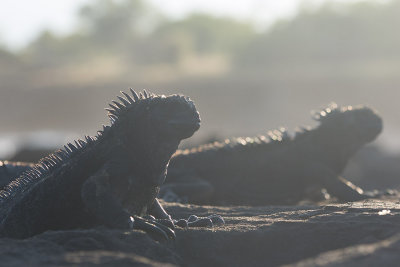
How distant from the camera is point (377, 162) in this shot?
760 inches

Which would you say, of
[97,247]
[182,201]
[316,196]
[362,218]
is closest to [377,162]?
[316,196]

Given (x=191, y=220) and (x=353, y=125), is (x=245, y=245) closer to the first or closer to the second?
(x=191, y=220)

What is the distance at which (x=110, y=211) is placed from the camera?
205 inches

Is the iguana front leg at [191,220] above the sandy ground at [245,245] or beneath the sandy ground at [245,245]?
above

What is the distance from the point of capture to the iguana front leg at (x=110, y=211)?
5195mm

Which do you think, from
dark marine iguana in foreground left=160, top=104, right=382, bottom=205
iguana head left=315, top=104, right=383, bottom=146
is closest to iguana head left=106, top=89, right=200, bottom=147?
dark marine iguana in foreground left=160, top=104, right=382, bottom=205

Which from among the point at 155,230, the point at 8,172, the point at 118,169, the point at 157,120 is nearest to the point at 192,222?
the point at 155,230

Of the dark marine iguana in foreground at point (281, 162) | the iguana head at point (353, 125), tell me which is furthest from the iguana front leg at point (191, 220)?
the iguana head at point (353, 125)

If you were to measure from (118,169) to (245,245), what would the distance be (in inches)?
47.8

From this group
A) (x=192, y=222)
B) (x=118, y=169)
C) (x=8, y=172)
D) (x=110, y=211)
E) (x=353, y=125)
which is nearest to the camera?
(x=110, y=211)

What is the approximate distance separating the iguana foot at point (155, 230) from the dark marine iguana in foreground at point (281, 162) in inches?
181

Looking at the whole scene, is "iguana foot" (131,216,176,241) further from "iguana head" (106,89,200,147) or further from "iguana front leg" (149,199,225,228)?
"iguana head" (106,89,200,147)

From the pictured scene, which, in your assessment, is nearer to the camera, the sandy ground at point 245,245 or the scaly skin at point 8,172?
the sandy ground at point 245,245

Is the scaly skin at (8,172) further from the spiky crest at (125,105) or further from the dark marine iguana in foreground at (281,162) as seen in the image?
the spiky crest at (125,105)
